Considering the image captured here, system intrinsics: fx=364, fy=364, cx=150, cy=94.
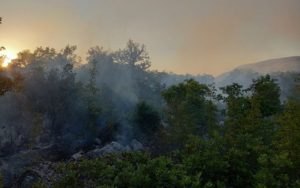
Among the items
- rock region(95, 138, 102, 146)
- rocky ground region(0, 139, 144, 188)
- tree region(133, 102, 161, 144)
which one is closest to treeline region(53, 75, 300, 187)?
rocky ground region(0, 139, 144, 188)

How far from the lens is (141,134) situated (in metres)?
46.7

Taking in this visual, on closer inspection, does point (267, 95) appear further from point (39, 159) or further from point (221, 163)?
point (39, 159)

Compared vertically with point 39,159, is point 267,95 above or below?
above

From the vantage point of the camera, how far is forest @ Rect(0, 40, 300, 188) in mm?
14258

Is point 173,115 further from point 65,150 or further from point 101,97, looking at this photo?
point 101,97

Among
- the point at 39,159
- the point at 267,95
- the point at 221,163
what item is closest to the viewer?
the point at 221,163

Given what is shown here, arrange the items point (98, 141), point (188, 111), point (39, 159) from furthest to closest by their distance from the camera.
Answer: point (98, 141) → point (39, 159) → point (188, 111)

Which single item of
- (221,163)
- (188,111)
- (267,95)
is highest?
(267,95)

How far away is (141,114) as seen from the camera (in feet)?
148

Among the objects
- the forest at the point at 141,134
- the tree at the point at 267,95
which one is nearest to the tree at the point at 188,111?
the forest at the point at 141,134

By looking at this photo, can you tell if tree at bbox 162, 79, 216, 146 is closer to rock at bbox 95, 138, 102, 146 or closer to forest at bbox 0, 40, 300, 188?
forest at bbox 0, 40, 300, 188

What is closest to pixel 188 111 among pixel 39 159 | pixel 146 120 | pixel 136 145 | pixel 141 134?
pixel 136 145

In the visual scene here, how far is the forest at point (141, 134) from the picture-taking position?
14258 mm

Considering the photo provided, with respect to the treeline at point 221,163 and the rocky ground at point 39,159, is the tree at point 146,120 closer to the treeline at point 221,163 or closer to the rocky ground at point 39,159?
the rocky ground at point 39,159
